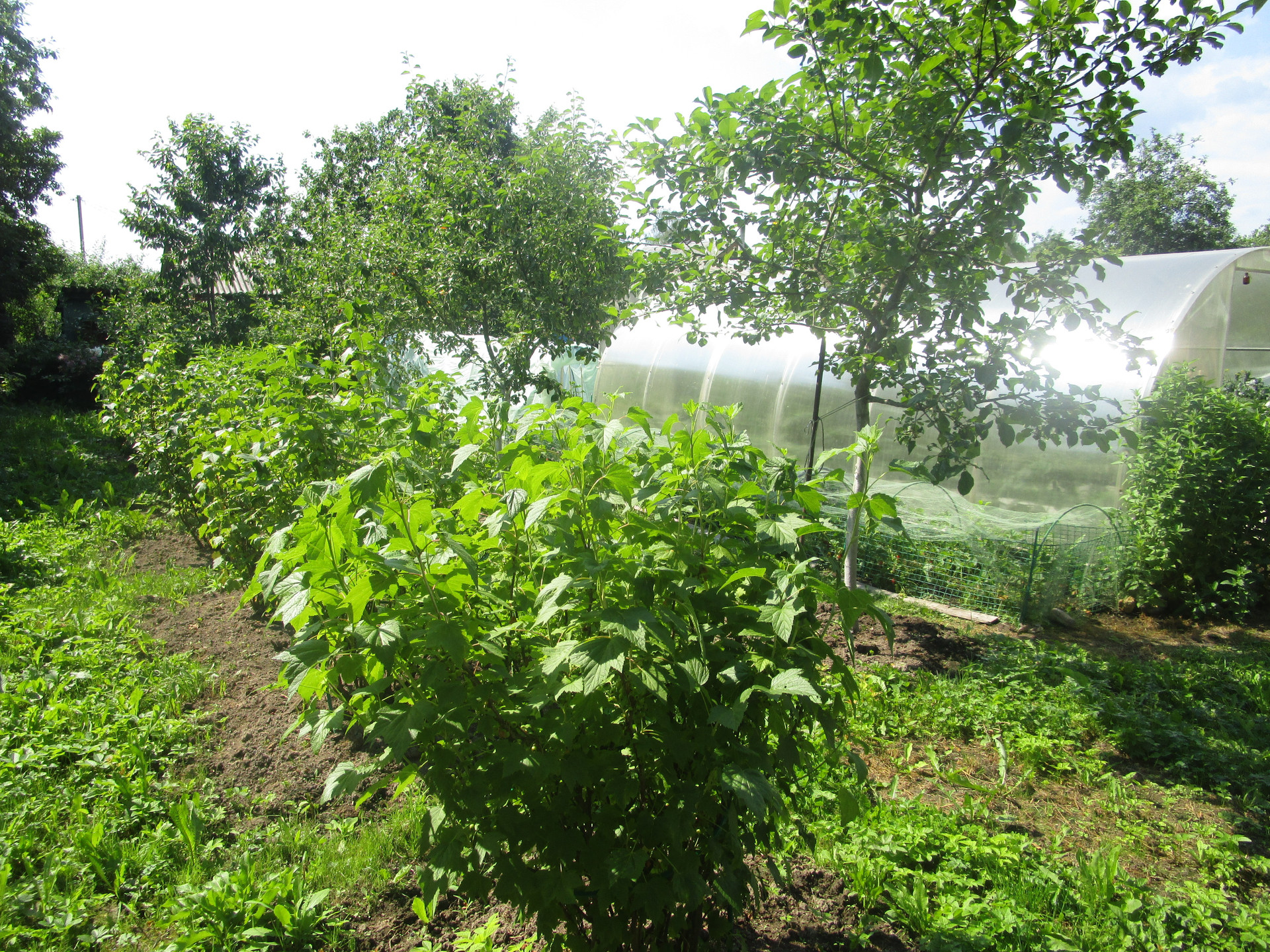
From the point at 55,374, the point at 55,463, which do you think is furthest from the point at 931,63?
the point at 55,374

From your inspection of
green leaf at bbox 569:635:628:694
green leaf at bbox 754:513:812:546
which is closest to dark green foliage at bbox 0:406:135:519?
green leaf at bbox 569:635:628:694

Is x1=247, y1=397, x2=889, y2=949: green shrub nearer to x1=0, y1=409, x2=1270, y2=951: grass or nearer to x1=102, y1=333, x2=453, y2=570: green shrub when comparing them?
x1=0, y1=409, x2=1270, y2=951: grass

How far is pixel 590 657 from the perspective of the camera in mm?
1278

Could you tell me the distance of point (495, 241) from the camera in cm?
675

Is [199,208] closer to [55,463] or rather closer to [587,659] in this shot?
[55,463]

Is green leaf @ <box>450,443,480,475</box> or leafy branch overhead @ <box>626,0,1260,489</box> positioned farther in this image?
leafy branch overhead @ <box>626,0,1260,489</box>

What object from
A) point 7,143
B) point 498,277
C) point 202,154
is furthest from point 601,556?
point 7,143

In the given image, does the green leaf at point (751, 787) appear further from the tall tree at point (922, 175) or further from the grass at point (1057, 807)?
the tall tree at point (922, 175)

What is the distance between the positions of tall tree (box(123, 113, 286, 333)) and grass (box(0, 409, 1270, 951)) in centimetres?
1330

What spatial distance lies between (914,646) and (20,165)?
23638 mm

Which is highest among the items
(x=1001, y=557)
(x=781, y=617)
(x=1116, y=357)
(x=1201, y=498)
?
(x=1116, y=357)

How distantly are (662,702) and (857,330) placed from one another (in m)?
3.86

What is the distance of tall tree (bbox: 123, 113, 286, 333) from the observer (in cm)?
1532

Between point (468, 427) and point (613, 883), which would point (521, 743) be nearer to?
point (613, 883)
